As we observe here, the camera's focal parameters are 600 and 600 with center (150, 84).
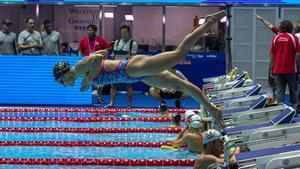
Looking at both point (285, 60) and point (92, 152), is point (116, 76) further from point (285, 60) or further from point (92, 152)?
point (285, 60)

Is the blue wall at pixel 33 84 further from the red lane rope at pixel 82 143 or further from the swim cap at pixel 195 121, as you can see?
the swim cap at pixel 195 121

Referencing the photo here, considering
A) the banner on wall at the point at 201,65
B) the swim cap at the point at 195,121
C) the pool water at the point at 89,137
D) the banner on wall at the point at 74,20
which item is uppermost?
the banner on wall at the point at 74,20

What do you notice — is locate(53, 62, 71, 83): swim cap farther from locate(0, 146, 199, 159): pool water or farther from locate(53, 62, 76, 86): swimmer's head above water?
locate(0, 146, 199, 159): pool water

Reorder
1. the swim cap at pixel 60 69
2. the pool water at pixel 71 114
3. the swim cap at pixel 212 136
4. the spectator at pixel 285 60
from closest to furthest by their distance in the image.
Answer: the swim cap at pixel 212 136
the swim cap at pixel 60 69
the spectator at pixel 285 60
the pool water at pixel 71 114

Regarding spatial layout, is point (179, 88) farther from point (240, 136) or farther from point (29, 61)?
point (29, 61)

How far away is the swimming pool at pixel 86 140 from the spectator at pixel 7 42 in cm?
190

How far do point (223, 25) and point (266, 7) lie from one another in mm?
1635

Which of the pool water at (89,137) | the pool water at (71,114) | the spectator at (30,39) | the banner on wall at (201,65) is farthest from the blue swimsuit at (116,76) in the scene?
the banner on wall at (201,65)

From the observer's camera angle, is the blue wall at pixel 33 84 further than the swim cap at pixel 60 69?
Yes

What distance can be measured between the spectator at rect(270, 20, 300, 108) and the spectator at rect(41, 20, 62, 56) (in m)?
4.73

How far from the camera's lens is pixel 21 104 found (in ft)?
42.0

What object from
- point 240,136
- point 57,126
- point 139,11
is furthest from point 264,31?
point 240,136

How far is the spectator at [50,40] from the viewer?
499 inches

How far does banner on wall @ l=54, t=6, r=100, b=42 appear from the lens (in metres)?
17.9
